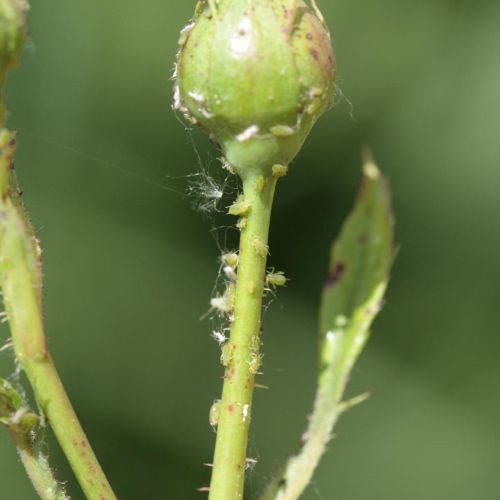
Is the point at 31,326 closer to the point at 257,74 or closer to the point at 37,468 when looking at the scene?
the point at 37,468

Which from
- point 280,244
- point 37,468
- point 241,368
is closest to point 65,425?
point 37,468

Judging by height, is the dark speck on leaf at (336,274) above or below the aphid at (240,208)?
below

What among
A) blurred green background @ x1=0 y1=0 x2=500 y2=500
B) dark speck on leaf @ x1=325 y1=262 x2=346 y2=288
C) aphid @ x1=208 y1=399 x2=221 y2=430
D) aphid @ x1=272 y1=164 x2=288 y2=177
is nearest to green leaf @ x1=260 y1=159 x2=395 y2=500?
dark speck on leaf @ x1=325 y1=262 x2=346 y2=288

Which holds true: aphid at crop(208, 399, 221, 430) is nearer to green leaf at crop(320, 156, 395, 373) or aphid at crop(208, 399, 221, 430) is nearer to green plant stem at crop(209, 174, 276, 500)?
green plant stem at crop(209, 174, 276, 500)

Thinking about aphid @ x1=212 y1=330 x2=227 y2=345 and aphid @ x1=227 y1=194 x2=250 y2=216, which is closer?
aphid @ x1=227 y1=194 x2=250 y2=216

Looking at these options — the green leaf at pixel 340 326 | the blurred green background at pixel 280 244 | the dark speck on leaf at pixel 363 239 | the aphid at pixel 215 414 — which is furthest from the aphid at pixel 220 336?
the blurred green background at pixel 280 244

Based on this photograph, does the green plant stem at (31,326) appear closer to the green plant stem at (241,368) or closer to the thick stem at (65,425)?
the thick stem at (65,425)

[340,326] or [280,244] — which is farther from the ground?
[340,326]
